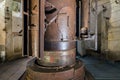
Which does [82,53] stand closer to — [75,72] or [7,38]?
[7,38]

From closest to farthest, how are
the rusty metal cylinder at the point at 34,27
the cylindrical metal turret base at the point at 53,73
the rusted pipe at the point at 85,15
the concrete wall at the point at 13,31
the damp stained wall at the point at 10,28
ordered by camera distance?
1. the rusty metal cylinder at the point at 34,27
2. the cylindrical metal turret base at the point at 53,73
3. the rusted pipe at the point at 85,15
4. the damp stained wall at the point at 10,28
5. the concrete wall at the point at 13,31

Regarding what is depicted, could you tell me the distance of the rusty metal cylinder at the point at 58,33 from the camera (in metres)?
1.94

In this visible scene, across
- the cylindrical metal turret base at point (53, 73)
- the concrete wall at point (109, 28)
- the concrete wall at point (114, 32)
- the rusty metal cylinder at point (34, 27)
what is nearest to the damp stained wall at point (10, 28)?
the concrete wall at point (109, 28)

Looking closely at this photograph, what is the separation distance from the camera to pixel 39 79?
6.36 ft

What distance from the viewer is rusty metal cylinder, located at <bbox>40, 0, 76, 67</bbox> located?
194cm

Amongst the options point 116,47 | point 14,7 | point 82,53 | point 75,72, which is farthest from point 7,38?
point 75,72

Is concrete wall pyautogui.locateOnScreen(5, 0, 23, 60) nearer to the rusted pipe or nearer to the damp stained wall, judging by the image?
the damp stained wall

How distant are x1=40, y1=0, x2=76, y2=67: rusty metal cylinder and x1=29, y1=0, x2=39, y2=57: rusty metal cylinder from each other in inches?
10.8

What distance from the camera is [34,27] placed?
5.40ft

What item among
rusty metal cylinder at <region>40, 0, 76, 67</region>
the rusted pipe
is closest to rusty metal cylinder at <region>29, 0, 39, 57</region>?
rusty metal cylinder at <region>40, 0, 76, 67</region>

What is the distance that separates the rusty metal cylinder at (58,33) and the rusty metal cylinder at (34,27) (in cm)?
28

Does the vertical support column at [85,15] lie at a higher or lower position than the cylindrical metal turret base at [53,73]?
higher

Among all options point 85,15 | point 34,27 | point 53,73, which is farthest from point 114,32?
point 34,27

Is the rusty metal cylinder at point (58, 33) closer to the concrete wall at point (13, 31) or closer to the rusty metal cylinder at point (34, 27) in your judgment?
the rusty metal cylinder at point (34, 27)
